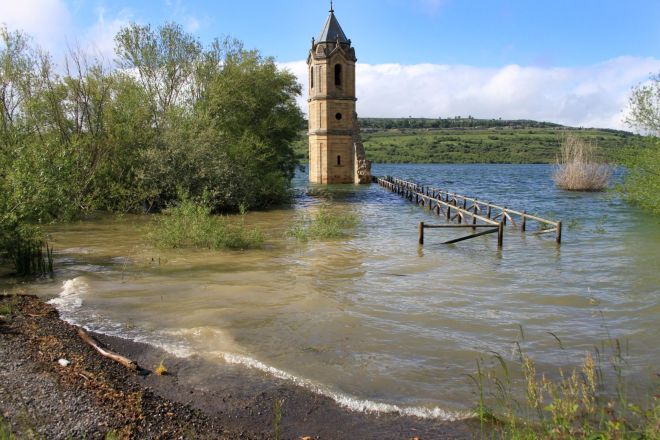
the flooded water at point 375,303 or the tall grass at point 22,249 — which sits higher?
the tall grass at point 22,249

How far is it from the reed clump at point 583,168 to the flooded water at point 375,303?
73.3 ft

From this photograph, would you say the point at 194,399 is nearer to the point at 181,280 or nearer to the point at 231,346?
the point at 231,346

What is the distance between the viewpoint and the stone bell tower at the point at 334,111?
4628 cm

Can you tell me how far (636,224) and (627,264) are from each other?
9.92 meters

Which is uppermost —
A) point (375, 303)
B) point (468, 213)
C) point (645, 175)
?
point (645, 175)

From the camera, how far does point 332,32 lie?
47031 mm

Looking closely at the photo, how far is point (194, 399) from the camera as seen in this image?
21.4 feet

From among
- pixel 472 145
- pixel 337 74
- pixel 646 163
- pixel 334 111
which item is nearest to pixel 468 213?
pixel 646 163

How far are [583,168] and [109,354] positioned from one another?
39.9 metres

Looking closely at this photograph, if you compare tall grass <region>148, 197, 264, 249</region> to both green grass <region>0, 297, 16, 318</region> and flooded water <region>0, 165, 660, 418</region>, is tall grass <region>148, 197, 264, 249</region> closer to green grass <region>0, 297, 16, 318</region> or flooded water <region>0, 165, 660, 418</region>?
flooded water <region>0, 165, 660, 418</region>

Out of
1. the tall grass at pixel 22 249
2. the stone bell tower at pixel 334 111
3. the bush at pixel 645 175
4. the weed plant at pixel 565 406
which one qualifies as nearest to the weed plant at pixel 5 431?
the weed plant at pixel 565 406

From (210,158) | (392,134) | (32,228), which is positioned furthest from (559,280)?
(392,134)

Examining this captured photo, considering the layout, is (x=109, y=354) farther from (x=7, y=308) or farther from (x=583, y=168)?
(x=583, y=168)

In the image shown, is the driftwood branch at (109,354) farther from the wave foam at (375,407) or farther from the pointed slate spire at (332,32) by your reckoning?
the pointed slate spire at (332,32)
